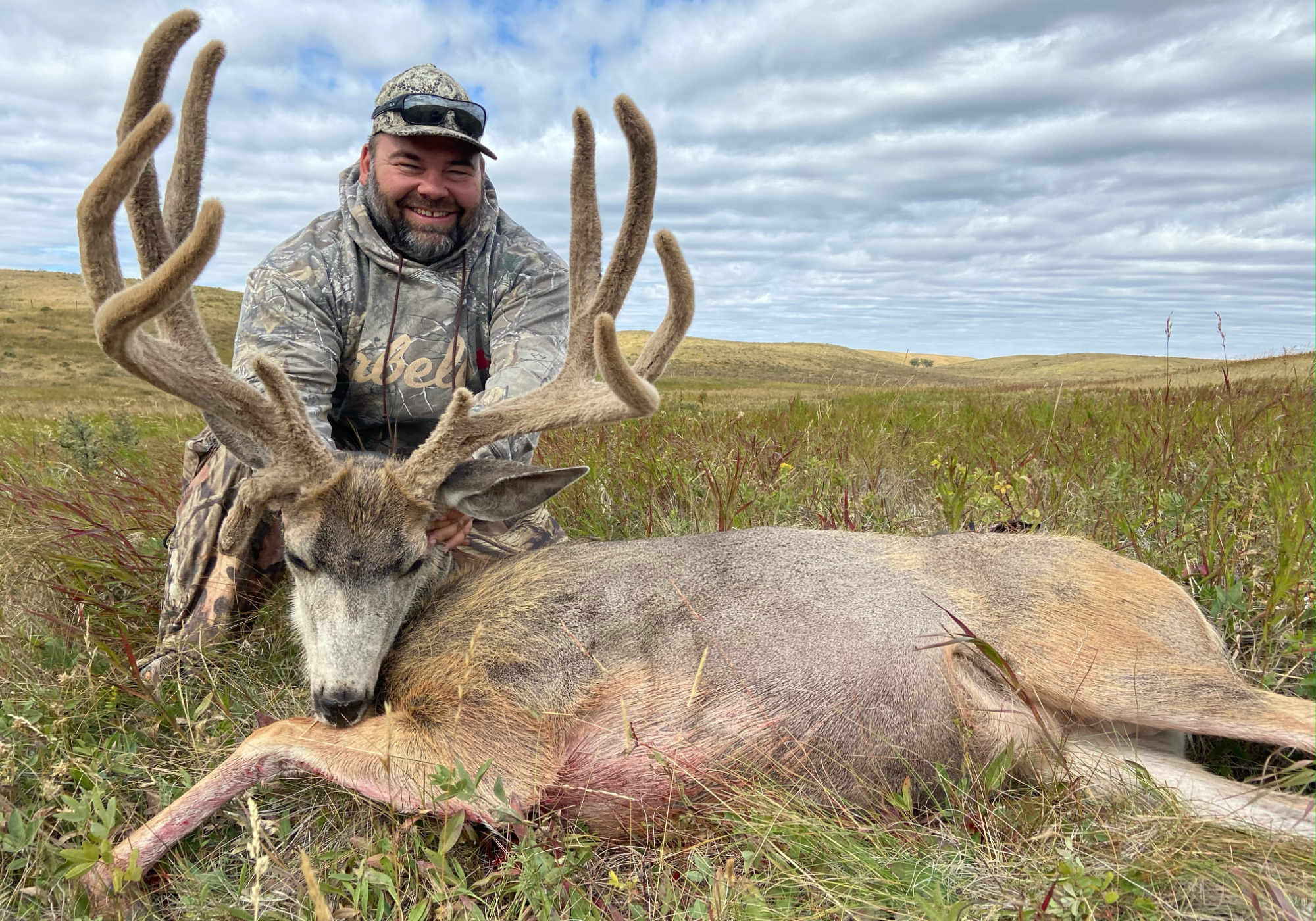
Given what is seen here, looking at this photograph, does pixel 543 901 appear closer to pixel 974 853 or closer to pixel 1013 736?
pixel 974 853

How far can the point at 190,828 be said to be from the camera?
269 centimetres

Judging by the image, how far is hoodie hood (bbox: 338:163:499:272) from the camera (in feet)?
16.7

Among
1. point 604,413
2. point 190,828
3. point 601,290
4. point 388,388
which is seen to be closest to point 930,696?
point 604,413

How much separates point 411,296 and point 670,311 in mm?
2296

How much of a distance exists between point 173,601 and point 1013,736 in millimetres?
3622

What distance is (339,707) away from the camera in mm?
2926

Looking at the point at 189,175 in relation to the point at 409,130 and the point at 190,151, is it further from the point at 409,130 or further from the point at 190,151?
the point at 409,130

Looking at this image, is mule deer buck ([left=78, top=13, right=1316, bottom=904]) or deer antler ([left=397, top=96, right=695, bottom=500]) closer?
mule deer buck ([left=78, top=13, right=1316, bottom=904])

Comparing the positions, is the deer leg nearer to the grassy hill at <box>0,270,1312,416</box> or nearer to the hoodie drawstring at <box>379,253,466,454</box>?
the hoodie drawstring at <box>379,253,466,454</box>

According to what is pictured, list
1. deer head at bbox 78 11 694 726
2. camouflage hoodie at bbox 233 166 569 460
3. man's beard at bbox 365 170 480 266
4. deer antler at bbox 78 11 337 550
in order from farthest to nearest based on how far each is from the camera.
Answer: man's beard at bbox 365 170 480 266 < camouflage hoodie at bbox 233 166 569 460 < deer head at bbox 78 11 694 726 < deer antler at bbox 78 11 337 550

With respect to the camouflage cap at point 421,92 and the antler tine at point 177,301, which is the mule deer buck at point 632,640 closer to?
the antler tine at point 177,301

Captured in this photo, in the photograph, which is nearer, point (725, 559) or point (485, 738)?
point (485, 738)

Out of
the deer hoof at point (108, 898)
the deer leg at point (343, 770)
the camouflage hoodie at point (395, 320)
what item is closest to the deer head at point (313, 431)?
the deer leg at point (343, 770)

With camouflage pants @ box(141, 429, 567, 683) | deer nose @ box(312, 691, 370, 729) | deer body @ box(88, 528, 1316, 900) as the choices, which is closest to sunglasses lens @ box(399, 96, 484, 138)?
camouflage pants @ box(141, 429, 567, 683)
